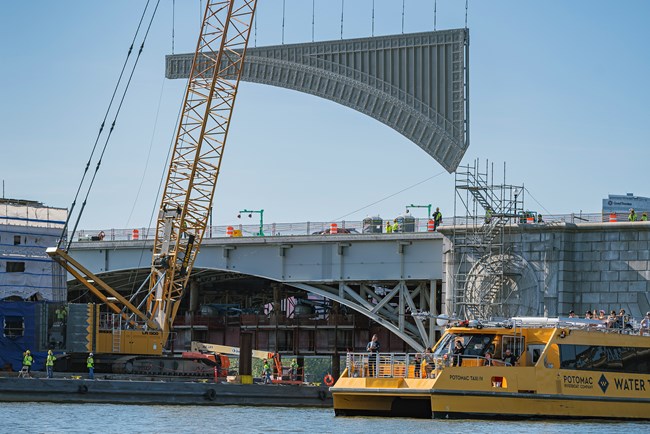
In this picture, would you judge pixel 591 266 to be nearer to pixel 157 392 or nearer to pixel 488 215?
pixel 488 215

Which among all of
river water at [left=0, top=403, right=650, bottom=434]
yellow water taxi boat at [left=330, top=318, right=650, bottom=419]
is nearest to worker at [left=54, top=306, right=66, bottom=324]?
river water at [left=0, top=403, right=650, bottom=434]

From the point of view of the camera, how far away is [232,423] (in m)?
49.3

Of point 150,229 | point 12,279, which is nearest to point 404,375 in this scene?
point 12,279

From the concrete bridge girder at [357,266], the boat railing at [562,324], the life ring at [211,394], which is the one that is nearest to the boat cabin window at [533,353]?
the boat railing at [562,324]

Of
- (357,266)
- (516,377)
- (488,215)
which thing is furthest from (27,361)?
(516,377)

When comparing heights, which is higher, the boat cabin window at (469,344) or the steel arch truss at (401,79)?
the steel arch truss at (401,79)

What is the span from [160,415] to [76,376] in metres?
12.8

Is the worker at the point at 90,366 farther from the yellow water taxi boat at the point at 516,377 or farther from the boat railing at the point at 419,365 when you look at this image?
the yellow water taxi boat at the point at 516,377

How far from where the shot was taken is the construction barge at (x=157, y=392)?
199 feet

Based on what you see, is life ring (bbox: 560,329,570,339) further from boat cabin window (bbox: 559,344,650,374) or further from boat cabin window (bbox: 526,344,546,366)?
boat cabin window (bbox: 526,344,546,366)

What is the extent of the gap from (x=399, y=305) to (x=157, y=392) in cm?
1784

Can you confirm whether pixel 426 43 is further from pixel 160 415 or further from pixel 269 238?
pixel 160 415

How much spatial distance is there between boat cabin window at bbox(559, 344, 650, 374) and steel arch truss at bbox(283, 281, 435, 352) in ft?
83.6

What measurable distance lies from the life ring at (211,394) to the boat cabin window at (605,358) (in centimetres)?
2082
